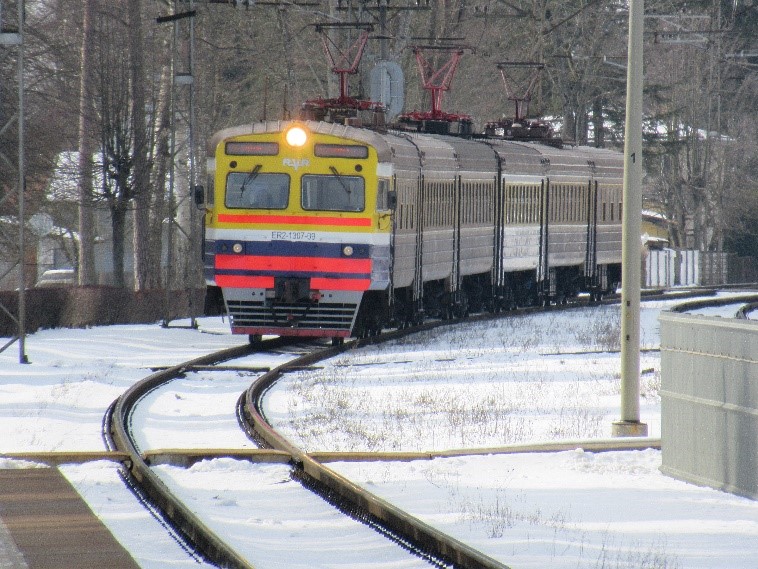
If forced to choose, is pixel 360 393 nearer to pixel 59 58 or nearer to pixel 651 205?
pixel 59 58

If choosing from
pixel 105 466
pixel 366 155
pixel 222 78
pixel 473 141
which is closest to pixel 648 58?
pixel 222 78

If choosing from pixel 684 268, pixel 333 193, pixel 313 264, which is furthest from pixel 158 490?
pixel 684 268

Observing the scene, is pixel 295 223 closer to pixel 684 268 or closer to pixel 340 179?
pixel 340 179

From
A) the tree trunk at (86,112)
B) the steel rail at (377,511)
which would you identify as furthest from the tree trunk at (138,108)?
the steel rail at (377,511)

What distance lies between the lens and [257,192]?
20.6 m

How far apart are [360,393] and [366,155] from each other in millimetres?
5311

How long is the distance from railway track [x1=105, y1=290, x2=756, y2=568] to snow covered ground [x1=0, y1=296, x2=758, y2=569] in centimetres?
14

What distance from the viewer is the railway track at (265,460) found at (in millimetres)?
7621

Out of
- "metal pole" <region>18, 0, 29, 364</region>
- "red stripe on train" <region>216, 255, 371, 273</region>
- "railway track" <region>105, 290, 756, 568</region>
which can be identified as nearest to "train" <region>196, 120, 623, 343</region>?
"red stripe on train" <region>216, 255, 371, 273</region>

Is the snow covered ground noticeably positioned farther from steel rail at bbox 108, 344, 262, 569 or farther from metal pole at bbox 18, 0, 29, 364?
metal pole at bbox 18, 0, 29, 364

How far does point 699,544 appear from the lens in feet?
26.9

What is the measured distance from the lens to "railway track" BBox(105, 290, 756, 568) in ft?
25.0

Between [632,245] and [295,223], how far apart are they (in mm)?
8508

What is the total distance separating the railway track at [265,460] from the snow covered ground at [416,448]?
137 millimetres
